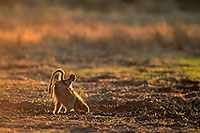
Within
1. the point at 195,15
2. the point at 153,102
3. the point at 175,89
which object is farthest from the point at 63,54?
the point at 195,15

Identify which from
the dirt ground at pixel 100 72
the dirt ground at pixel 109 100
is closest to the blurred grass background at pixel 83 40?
the dirt ground at pixel 100 72

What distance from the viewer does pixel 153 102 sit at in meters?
8.95

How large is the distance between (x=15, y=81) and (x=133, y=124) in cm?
571

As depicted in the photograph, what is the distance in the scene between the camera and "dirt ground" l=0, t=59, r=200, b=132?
276 inches

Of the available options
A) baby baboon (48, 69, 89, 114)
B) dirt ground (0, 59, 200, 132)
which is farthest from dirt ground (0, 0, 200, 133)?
baby baboon (48, 69, 89, 114)

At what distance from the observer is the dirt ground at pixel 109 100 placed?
7.02m

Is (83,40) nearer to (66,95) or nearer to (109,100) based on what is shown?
(109,100)

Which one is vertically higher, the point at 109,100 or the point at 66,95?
the point at 66,95

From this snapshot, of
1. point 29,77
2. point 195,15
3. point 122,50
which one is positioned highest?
point 195,15

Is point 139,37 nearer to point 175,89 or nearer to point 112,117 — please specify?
point 175,89

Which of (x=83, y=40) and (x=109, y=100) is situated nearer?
(x=109, y=100)

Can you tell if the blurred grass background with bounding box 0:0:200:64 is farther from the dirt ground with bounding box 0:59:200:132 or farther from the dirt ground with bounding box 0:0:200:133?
the dirt ground with bounding box 0:59:200:132

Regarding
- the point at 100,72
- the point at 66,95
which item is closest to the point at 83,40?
the point at 100,72

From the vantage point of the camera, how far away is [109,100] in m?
9.36
